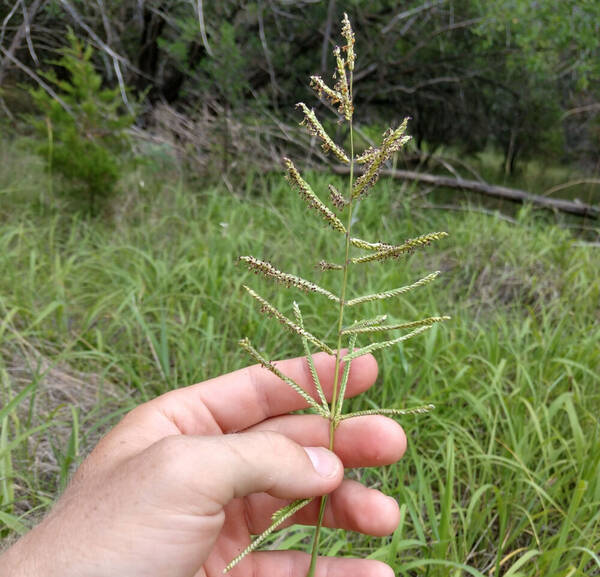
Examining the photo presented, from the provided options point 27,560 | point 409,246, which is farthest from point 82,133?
point 409,246

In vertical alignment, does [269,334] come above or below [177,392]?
below

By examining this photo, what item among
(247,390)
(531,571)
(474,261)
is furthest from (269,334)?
(474,261)

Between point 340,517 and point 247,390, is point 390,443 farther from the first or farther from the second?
point 247,390

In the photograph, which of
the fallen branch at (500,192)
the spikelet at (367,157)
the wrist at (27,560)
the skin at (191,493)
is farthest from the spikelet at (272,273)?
the fallen branch at (500,192)

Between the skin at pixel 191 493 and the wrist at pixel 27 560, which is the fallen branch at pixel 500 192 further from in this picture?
the wrist at pixel 27 560

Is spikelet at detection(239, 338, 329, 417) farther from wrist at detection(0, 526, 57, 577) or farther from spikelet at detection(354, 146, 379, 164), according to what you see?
wrist at detection(0, 526, 57, 577)

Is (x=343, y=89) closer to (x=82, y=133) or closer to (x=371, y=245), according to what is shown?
(x=371, y=245)

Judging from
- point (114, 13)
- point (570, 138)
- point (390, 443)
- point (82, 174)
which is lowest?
point (570, 138)
